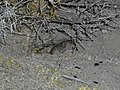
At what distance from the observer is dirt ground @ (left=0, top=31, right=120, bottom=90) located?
9.86ft

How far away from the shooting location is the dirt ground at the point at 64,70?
9.86 ft

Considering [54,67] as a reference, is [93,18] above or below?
above

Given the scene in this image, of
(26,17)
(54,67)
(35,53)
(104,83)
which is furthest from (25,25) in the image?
(104,83)

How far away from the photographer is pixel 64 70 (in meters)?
3.20

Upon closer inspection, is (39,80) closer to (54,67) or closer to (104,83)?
(54,67)

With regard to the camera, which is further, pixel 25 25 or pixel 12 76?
pixel 25 25

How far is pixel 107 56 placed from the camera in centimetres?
353

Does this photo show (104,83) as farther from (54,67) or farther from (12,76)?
(12,76)

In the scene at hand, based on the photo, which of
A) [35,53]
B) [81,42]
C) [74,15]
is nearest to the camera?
[35,53]

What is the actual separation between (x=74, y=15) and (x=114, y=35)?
394 mm

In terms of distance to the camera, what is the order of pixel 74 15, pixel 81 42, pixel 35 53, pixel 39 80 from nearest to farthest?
pixel 39 80
pixel 35 53
pixel 81 42
pixel 74 15

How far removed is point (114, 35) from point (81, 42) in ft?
1.02

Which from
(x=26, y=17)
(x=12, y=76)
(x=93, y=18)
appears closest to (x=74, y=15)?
(x=93, y=18)

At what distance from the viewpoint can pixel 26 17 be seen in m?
3.73
